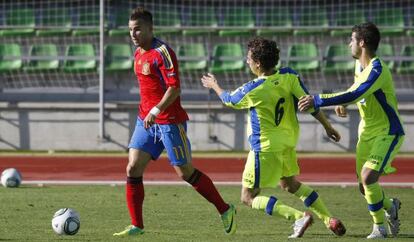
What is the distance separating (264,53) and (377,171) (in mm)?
1413

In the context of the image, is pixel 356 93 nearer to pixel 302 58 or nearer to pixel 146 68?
pixel 146 68

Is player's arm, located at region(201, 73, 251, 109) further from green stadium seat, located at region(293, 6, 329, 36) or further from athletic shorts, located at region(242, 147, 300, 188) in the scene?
green stadium seat, located at region(293, 6, 329, 36)

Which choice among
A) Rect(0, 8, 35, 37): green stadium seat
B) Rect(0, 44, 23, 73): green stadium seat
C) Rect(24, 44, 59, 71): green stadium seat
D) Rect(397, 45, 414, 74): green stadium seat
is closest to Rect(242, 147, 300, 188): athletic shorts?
Rect(397, 45, 414, 74): green stadium seat

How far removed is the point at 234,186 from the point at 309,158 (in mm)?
4711

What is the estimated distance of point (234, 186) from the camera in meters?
14.8

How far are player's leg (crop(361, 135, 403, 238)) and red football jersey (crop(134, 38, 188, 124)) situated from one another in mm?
1710

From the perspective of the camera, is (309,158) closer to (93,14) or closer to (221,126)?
(221,126)

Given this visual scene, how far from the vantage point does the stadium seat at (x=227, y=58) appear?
Answer: 21.3 meters

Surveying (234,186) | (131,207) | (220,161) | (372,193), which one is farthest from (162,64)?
(220,161)

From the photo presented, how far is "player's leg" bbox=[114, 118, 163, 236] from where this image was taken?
9398 millimetres

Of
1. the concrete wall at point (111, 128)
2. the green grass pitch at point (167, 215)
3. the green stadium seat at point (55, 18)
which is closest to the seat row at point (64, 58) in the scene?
the green stadium seat at point (55, 18)

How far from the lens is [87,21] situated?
22453mm

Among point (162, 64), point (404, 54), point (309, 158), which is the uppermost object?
point (162, 64)

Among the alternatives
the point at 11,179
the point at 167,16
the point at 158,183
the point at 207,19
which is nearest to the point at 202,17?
the point at 207,19
